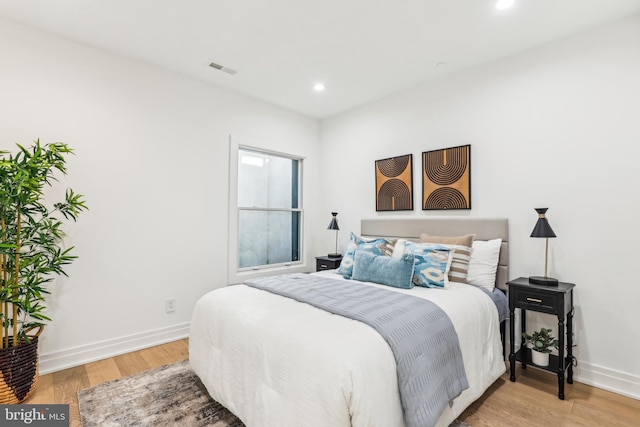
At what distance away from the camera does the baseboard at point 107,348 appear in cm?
255

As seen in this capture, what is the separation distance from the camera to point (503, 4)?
217 centimetres

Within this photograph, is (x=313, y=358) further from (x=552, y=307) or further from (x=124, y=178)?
(x=124, y=178)

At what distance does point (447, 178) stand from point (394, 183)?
0.64 metres

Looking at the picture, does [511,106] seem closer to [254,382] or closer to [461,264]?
[461,264]

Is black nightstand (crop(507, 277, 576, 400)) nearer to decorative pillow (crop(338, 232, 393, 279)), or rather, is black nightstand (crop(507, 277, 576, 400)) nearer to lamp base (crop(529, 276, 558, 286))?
lamp base (crop(529, 276, 558, 286))

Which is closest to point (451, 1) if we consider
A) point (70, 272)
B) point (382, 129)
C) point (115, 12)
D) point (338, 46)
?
point (338, 46)

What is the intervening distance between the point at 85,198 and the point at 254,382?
2.24 meters

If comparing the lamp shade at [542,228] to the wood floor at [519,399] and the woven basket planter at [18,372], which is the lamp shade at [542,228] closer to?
the wood floor at [519,399]

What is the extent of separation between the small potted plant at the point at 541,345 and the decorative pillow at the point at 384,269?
107cm

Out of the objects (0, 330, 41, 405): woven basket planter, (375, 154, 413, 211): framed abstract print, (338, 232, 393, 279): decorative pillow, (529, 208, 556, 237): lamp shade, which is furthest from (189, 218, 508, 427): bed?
(375, 154, 413, 211): framed abstract print

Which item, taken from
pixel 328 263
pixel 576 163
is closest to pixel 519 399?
pixel 576 163

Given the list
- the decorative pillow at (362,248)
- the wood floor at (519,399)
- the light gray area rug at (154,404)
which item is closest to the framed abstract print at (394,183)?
the decorative pillow at (362,248)

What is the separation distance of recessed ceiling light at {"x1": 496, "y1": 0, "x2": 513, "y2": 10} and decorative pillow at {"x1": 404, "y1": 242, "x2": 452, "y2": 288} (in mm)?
1819

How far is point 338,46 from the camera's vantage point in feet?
8.90
